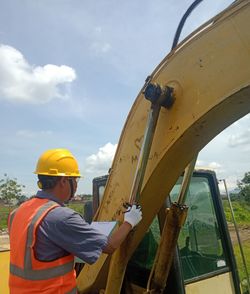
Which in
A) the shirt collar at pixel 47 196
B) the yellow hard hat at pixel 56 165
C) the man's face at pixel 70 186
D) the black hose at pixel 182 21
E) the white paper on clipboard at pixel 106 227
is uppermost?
the black hose at pixel 182 21

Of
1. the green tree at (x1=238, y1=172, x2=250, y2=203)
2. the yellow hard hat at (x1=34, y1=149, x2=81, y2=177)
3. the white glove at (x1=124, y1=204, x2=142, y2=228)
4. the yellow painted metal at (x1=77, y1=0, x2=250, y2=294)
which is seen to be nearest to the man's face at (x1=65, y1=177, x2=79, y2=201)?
the yellow hard hat at (x1=34, y1=149, x2=81, y2=177)

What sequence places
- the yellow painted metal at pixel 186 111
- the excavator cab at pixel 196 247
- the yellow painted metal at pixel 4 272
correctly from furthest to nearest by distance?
the yellow painted metal at pixel 4 272 → the excavator cab at pixel 196 247 → the yellow painted metal at pixel 186 111

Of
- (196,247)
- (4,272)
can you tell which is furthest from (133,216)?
(4,272)

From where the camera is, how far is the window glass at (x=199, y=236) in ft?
10.4

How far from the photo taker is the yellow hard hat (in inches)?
92.4

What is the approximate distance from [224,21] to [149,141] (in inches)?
28.8

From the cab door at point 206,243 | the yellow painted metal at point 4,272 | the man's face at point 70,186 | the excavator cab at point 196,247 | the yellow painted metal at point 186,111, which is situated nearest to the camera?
the yellow painted metal at point 186,111

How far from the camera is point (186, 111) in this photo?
199cm

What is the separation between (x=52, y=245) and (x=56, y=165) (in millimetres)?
478

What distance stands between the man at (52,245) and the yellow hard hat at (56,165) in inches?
7.2

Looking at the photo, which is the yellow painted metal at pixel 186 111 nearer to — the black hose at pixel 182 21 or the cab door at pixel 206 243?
the black hose at pixel 182 21

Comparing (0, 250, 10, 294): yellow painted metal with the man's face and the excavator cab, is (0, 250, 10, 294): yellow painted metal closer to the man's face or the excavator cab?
the excavator cab

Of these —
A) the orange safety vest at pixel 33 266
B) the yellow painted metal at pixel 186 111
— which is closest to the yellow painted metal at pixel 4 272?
the orange safety vest at pixel 33 266

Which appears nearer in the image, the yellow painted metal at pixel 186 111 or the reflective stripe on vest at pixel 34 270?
the yellow painted metal at pixel 186 111
